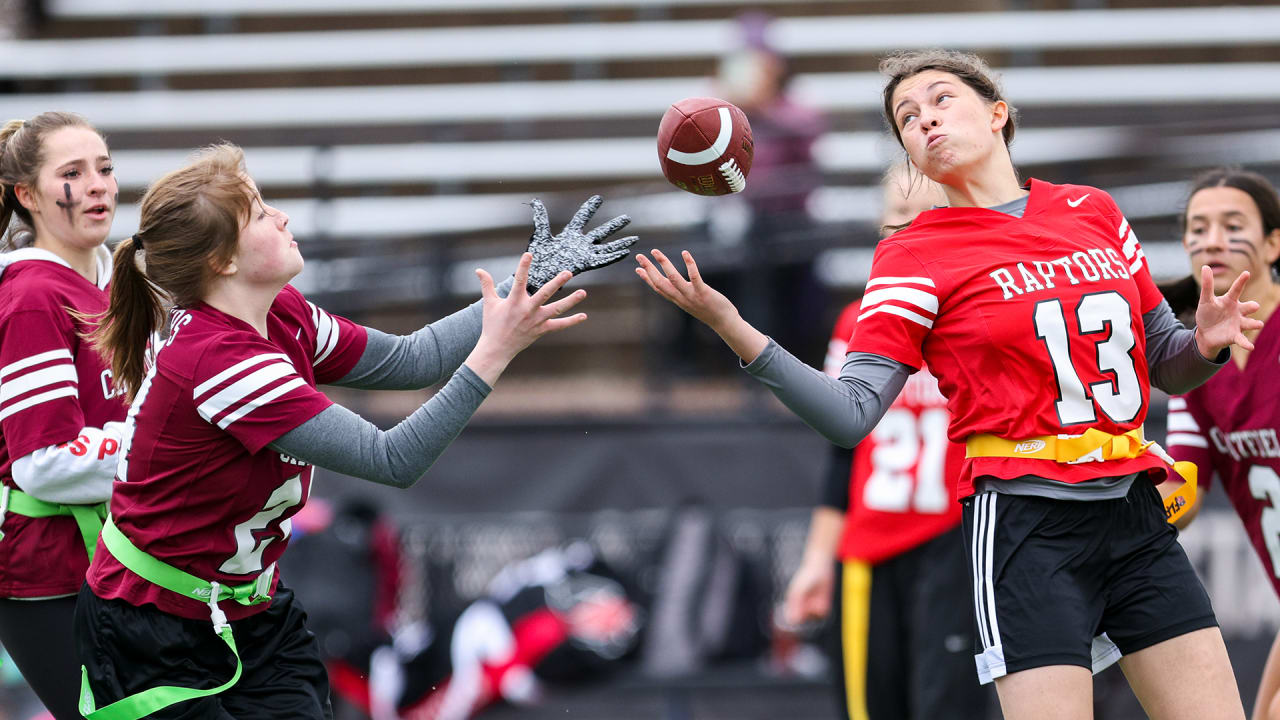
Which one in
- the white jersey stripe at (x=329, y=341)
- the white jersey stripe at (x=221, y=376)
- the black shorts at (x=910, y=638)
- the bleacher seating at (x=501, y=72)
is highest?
the bleacher seating at (x=501, y=72)

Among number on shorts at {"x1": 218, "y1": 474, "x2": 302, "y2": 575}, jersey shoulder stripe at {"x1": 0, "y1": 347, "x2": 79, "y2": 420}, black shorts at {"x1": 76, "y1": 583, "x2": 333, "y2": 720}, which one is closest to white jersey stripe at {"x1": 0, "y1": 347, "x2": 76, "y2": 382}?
jersey shoulder stripe at {"x1": 0, "y1": 347, "x2": 79, "y2": 420}

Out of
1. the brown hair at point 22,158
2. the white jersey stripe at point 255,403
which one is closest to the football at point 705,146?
the white jersey stripe at point 255,403

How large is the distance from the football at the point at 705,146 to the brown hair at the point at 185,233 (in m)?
1.07

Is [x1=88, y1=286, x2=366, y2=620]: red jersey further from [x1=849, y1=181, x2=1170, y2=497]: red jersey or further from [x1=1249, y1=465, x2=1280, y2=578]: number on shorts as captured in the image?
[x1=1249, y1=465, x2=1280, y2=578]: number on shorts

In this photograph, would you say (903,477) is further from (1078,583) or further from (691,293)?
(691,293)

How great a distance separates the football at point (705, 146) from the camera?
3.65 m

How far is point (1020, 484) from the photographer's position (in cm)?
317

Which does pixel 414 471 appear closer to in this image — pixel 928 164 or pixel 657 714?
pixel 928 164

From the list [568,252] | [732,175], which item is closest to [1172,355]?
[732,175]

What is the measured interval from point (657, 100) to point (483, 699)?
5268 millimetres

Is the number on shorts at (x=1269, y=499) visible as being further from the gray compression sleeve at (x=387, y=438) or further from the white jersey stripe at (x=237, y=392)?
the white jersey stripe at (x=237, y=392)

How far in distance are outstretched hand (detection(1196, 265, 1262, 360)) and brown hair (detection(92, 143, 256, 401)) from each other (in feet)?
7.17

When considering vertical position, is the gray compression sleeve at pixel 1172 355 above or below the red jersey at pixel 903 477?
above

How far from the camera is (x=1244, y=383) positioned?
3.98 m
